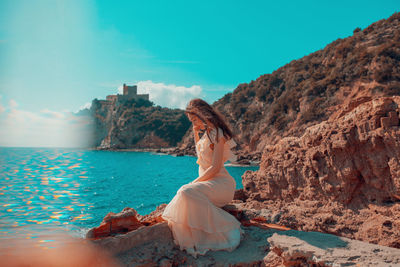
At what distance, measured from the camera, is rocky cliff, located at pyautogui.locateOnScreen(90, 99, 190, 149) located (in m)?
90.4

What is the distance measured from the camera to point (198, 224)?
3.41 metres

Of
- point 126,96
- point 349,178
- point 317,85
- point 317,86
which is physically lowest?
point 349,178

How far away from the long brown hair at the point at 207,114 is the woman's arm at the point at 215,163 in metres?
0.18

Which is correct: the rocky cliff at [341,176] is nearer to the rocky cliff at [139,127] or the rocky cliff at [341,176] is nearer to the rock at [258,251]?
the rock at [258,251]

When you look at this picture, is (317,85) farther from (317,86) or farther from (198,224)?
(198,224)

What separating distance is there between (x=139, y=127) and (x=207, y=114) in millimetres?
90976

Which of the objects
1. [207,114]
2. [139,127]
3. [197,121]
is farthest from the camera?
[139,127]

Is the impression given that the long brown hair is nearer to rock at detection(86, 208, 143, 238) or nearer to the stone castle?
rock at detection(86, 208, 143, 238)

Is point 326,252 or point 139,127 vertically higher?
point 139,127

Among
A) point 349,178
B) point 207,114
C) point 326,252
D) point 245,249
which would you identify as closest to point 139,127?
point 207,114

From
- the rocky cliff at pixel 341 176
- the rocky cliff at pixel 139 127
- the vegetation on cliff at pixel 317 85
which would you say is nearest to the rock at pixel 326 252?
the rocky cliff at pixel 341 176

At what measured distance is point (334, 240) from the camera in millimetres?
3209

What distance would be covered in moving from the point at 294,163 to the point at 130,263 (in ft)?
11.9

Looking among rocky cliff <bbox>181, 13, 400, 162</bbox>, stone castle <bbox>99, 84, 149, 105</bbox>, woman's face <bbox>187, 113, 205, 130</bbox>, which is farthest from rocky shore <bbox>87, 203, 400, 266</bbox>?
stone castle <bbox>99, 84, 149, 105</bbox>
